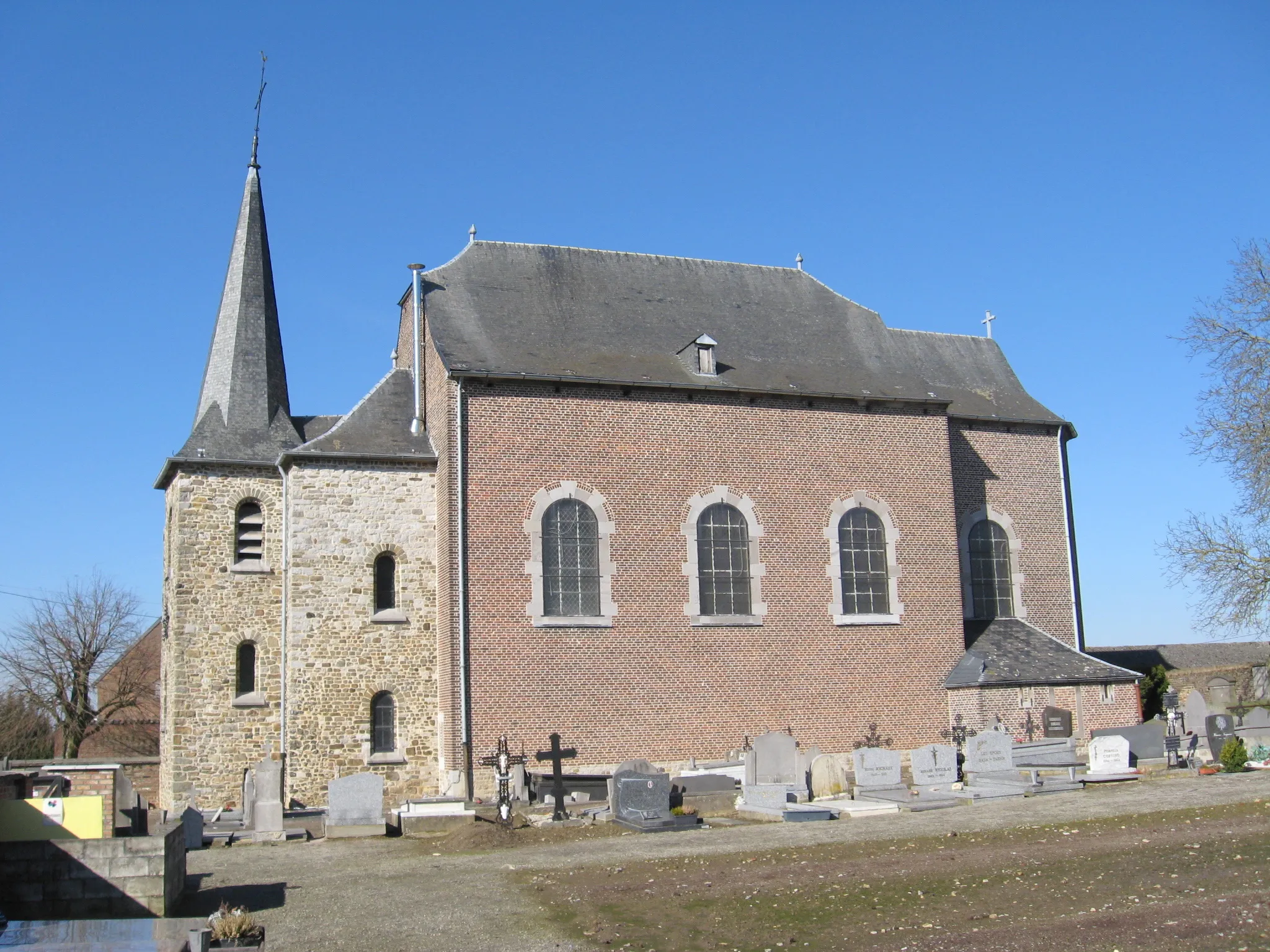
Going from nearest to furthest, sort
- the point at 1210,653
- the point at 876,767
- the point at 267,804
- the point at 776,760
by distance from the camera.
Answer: the point at 267,804, the point at 876,767, the point at 776,760, the point at 1210,653

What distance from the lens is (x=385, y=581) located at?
19.5 metres

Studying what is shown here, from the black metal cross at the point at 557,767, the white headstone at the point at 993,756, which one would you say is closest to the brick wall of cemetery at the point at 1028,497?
the white headstone at the point at 993,756

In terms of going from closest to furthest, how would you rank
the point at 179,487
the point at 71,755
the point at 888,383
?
1. the point at 179,487
2. the point at 888,383
3. the point at 71,755

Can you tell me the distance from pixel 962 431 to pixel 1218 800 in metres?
10.8

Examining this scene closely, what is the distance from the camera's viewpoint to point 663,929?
884cm

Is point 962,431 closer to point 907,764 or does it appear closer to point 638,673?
point 907,764

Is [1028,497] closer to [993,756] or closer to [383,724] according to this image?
[993,756]

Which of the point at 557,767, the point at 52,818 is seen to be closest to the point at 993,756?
the point at 557,767

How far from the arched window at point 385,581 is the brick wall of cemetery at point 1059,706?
9.80 metres

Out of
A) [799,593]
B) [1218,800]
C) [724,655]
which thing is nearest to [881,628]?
[799,593]

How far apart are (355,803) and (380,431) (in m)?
6.89

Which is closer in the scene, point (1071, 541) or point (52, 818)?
point (52, 818)

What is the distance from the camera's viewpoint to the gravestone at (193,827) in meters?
14.9

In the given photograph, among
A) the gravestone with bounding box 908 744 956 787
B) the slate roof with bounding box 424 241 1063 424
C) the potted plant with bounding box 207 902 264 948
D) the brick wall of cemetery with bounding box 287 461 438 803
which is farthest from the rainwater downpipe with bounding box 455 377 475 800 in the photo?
the potted plant with bounding box 207 902 264 948
